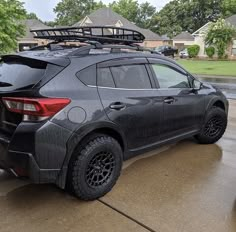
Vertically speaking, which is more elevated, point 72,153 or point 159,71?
point 159,71

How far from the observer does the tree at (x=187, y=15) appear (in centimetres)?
6278

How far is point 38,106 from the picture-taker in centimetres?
299

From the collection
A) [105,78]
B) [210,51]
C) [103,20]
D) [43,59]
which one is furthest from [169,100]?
[103,20]

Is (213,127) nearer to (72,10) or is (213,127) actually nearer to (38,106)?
(38,106)

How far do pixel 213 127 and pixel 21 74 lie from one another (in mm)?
3362

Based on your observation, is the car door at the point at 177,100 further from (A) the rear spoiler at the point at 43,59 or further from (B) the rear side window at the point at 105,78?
(A) the rear spoiler at the point at 43,59

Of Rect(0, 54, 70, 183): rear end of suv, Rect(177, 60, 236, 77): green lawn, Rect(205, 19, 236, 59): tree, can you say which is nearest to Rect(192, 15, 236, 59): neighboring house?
Rect(205, 19, 236, 59): tree

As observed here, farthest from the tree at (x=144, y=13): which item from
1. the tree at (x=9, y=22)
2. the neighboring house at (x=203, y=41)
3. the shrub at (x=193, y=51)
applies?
the tree at (x=9, y=22)

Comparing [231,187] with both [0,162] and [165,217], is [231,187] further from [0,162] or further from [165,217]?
[0,162]

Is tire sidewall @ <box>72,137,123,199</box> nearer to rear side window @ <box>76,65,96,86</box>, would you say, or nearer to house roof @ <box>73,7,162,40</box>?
rear side window @ <box>76,65,96,86</box>

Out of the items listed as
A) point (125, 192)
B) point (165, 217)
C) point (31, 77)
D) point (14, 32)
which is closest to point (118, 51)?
point (31, 77)

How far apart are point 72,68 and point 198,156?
2524 mm

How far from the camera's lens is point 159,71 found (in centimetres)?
435

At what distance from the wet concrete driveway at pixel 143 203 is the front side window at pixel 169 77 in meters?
1.12
